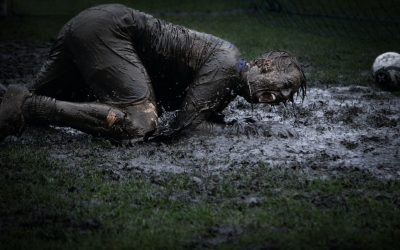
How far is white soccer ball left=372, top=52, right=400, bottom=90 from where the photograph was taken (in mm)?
7441

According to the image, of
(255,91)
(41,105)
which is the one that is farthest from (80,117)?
(255,91)

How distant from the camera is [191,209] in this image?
3906 millimetres

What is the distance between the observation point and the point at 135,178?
4461 mm

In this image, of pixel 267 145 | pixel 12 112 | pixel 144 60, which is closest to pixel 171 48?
pixel 144 60

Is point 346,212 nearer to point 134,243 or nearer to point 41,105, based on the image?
point 134,243

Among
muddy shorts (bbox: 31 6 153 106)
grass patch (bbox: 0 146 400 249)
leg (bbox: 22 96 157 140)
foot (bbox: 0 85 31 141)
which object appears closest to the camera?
grass patch (bbox: 0 146 400 249)

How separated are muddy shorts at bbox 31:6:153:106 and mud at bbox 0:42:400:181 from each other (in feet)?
1.18

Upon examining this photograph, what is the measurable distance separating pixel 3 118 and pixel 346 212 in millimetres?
2350

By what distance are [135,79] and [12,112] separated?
2.88 feet

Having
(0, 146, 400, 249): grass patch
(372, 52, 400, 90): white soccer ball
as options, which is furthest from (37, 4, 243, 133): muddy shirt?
(372, 52, 400, 90): white soccer ball

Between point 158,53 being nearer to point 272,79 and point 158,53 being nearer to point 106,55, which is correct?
point 106,55

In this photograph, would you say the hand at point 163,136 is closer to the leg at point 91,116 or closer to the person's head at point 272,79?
the leg at point 91,116

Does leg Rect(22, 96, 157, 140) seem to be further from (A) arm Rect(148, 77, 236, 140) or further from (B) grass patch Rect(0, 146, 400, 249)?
(B) grass patch Rect(0, 146, 400, 249)

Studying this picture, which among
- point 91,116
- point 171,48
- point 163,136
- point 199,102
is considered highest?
point 171,48
